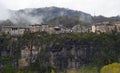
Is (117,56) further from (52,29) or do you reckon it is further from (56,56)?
(52,29)

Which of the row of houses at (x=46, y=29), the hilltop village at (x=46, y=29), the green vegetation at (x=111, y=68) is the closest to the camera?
the green vegetation at (x=111, y=68)

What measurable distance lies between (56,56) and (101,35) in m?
11.2

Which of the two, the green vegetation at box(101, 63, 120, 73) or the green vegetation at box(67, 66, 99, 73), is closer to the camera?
the green vegetation at box(101, 63, 120, 73)

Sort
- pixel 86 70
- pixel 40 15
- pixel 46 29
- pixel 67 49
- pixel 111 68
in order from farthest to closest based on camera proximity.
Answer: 1. pixel 40 15
2. pixel 46 29
3. pixel 67 49
4. pixel 86 70
5. pixel 111 68

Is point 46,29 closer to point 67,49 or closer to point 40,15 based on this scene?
point 67,49

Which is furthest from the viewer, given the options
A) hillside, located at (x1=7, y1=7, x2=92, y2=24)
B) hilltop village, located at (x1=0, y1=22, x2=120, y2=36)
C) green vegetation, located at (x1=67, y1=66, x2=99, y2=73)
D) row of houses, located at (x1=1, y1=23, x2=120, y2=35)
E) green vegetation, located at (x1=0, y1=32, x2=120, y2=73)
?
hillside, located at (x1=7, y1=7, x2=92, y2=24)

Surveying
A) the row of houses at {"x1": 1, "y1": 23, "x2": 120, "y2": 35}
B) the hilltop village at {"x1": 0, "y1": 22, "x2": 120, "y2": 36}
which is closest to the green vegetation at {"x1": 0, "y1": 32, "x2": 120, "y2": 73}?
the hilltop village at {"x1": 0, "y1": 22, "x2": 120, "y2": 36}

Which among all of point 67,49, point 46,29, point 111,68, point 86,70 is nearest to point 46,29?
point 46,29

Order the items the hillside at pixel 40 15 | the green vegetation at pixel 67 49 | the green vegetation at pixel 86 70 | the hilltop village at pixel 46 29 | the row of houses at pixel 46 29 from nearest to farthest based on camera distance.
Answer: the green vegetation at pixel 86 70
the green vegetation at pixel 67 49
the hilltop village at pixel 46 29
the row of houses at pixel 46 29
the hillside at pixel 40 15

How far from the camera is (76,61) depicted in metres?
78.8

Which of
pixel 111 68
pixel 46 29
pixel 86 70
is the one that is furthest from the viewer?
pixel 46 29

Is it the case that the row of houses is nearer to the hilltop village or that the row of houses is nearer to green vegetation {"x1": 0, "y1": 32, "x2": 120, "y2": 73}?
the hilltop village

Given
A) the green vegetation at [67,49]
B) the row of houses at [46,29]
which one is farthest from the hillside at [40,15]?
the green vegetation at [67,49]

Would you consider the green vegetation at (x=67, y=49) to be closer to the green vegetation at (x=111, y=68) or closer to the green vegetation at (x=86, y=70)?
the green vegetation at (x=86, y=70)
